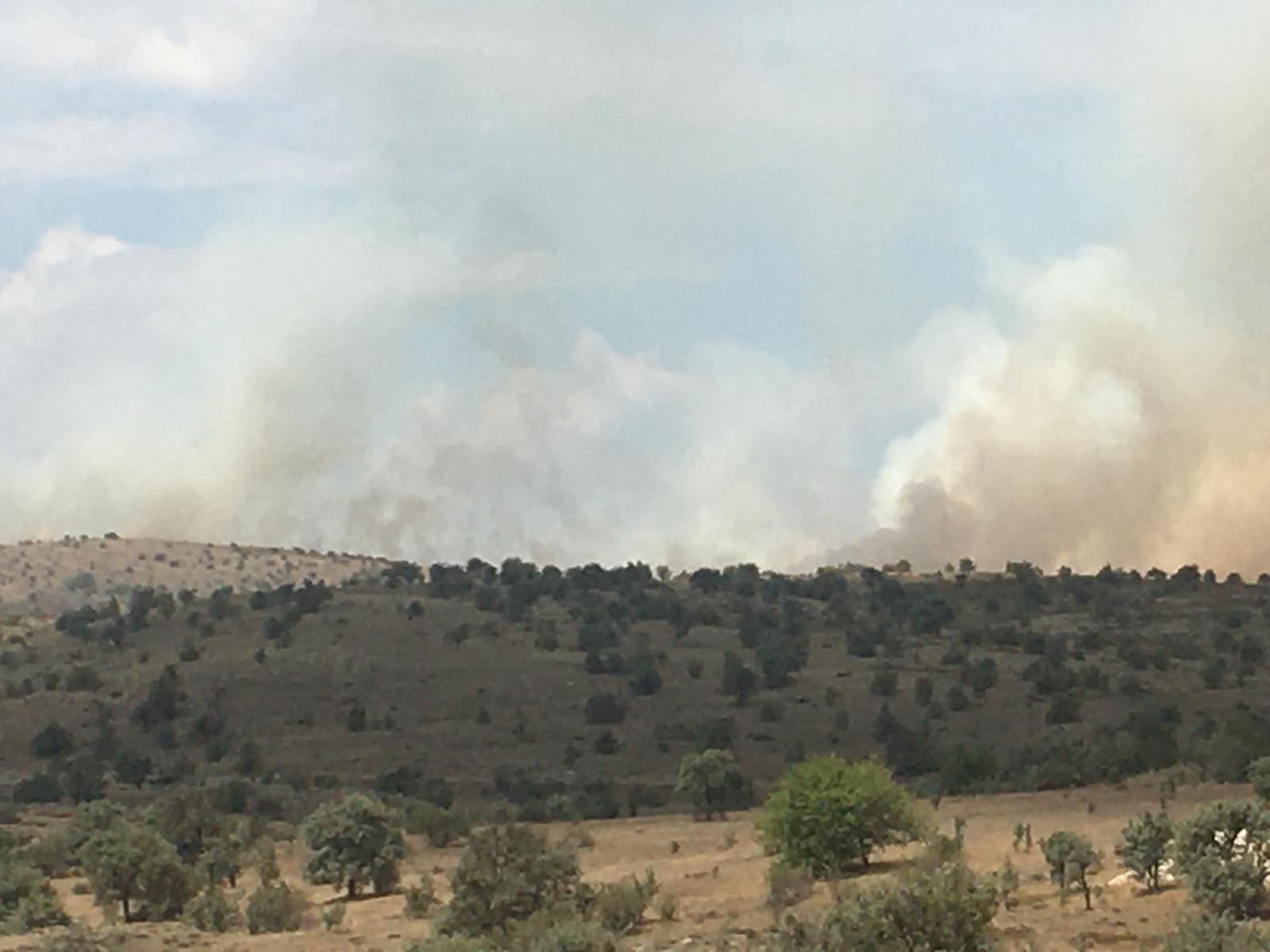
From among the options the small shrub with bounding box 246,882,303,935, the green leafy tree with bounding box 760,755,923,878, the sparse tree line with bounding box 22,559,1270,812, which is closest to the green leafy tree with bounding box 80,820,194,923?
the small shrub with bounding box 246,882,303,935

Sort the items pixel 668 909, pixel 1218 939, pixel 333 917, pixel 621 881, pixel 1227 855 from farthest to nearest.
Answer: pixel 621 881, pixel 333 917, pixel 668 909, pixel 1227 855, pixel 1218 939

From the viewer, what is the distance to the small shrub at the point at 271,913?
43.0 meters

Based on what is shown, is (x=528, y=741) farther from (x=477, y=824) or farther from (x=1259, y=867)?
(x=1259, y=867)

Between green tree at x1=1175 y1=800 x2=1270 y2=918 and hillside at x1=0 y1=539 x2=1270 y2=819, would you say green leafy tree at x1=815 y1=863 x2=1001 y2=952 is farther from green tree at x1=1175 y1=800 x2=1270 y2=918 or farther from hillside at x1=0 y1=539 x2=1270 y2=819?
hillside at x1=0 y1=539 x2=1270 y2=819

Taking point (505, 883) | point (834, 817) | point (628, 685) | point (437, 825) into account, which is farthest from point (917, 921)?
point (628, 685)

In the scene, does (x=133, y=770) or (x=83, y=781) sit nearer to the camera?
(x=83, y=781)

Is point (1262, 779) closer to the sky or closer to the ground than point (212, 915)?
closer to the sky

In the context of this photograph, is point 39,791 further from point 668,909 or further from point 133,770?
point 668,909

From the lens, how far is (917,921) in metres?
25.8

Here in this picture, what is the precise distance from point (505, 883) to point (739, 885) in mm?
10256

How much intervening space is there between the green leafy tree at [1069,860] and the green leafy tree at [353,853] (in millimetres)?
21591

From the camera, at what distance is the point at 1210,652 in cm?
11900

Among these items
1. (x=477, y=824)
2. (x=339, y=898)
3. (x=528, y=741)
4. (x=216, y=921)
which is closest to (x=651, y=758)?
(x=528, y=741)

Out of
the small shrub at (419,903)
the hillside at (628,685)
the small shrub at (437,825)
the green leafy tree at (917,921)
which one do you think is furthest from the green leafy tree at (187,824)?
the green leafy tree at (917,921)
